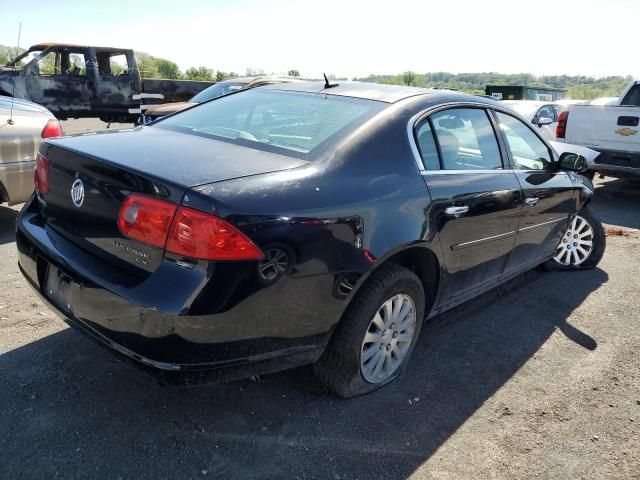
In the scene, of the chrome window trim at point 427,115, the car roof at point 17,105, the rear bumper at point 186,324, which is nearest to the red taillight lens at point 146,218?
the rear bumper at point 186,324

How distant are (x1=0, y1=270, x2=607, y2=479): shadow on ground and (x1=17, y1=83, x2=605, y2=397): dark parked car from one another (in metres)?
0.26

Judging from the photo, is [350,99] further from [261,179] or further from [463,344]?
[463,344]

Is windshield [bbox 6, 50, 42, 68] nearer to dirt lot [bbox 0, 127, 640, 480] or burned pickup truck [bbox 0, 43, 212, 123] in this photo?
burned pickup truck [bbox 0, 43, 212, 123]

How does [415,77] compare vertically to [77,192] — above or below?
above

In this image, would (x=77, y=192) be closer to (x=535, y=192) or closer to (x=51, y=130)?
(x=535, y=192)

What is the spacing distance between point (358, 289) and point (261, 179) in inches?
28.8

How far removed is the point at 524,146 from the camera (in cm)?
399

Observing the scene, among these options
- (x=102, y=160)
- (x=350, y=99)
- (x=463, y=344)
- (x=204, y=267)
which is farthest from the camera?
(x=463, y=344)

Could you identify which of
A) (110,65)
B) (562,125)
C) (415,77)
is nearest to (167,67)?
(415,77)

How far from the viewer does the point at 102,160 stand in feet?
7.85

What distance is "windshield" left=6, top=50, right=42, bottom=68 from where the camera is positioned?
1371 centimetres

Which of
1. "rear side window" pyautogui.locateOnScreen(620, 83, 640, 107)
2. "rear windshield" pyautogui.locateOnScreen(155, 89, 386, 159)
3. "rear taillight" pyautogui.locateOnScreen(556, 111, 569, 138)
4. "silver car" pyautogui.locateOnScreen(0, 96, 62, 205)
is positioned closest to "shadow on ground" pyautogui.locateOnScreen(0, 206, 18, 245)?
"silver car" pyautogui.locateOnScreen(0, 96, 62, 205)

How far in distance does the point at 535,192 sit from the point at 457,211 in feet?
3.68

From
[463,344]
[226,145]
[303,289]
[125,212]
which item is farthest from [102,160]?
[463,344]
